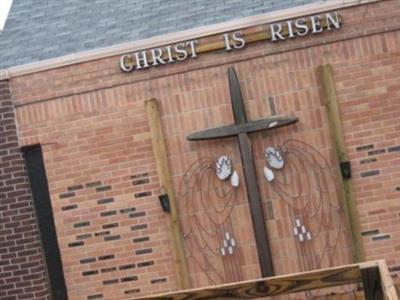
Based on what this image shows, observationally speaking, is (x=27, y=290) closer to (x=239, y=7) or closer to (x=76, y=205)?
(x=76, y=205)

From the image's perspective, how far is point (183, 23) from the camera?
7.01 metres

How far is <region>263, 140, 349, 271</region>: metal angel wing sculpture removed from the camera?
21.6ft

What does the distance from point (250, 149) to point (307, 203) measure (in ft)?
2.41

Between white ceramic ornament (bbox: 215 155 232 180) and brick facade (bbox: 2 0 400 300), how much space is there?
0.07 meters

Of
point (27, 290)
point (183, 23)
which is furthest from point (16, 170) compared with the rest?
point (183, 23)

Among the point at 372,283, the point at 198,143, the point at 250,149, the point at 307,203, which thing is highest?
the point at 198,143

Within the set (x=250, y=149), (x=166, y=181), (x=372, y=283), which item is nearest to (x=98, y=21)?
(x=166, y=181)

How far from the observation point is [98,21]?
24.3 ft

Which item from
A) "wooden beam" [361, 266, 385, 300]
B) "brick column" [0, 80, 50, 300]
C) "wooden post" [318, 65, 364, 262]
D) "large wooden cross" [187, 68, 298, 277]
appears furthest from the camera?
"brick column" [0, 80, 50, 300]

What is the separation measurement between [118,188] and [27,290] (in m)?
1.36

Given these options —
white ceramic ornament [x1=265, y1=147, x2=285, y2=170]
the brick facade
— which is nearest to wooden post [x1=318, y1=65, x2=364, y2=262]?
the brick facade

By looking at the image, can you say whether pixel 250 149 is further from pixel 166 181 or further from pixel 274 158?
pixel 166 181

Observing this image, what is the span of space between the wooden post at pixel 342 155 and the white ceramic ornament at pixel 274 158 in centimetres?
52

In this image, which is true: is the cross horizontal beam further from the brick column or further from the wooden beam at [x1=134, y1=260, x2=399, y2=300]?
the wooden beam at [x1=134, y1=260, x2=399, y2=300]
